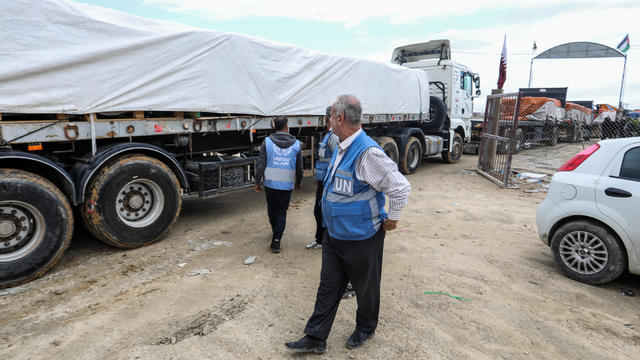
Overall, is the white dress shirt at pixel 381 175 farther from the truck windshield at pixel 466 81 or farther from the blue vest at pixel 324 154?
the truck windshield at pixel 466 81

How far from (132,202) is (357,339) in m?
3.43

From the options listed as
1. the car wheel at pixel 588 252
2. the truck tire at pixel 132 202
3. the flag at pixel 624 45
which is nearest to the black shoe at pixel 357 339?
the car wheel at pixel 588 252

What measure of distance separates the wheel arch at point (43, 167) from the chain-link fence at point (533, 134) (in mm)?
8073

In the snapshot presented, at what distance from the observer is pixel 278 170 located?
15.3 ft

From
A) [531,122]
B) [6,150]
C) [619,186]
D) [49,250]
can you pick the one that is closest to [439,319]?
[619,186]

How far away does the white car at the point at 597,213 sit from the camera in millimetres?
3639

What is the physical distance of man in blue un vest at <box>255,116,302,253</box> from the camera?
4.67m

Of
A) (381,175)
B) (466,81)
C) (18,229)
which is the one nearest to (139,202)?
(18,229)

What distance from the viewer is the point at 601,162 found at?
393 cm

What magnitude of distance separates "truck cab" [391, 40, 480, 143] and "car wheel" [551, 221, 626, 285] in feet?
27.2

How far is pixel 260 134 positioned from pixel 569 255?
5.17 metres

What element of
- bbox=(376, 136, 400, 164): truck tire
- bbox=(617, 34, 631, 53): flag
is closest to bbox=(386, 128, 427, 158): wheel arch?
bbox=(376, 136, 400, 164): truck tire

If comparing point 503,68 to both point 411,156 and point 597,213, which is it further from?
point 597,213

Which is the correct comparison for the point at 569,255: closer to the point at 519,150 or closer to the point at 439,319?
the point at 439,319
